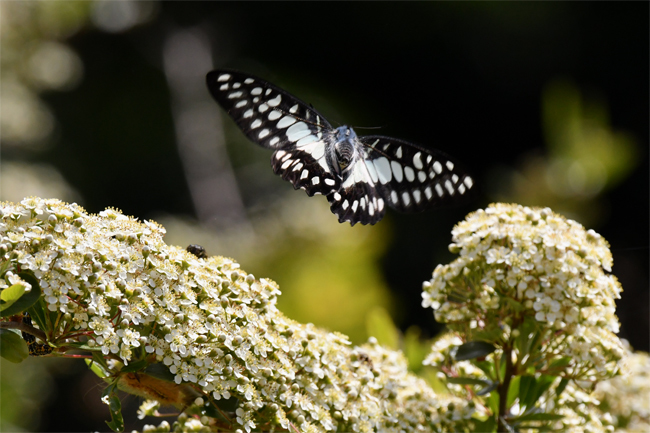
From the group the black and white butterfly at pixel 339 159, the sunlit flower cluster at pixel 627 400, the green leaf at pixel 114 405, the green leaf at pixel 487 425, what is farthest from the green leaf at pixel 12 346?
the sunlit flower cluster at pixel 627 400

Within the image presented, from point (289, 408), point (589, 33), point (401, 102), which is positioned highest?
point (589, 33)

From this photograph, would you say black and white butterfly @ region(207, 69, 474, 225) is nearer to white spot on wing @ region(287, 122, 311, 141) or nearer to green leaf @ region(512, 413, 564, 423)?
white spot on wing @ region(287, 122, 311, 141)

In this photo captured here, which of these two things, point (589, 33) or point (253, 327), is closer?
point (253, 327)

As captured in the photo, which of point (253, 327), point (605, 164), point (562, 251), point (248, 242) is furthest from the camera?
point (248, 242)

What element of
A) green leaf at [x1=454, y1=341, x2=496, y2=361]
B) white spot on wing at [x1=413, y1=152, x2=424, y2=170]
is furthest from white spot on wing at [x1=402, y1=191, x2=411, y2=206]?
green leaf at [x1=454, y1=341, x2=496, y2=361]

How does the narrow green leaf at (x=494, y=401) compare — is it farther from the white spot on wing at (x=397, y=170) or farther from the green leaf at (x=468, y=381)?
the white spot on wing at (x=397, y=170)

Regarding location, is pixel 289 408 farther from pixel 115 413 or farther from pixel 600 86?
pixel 600 86

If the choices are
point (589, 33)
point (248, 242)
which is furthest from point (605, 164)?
point (589, 33)
